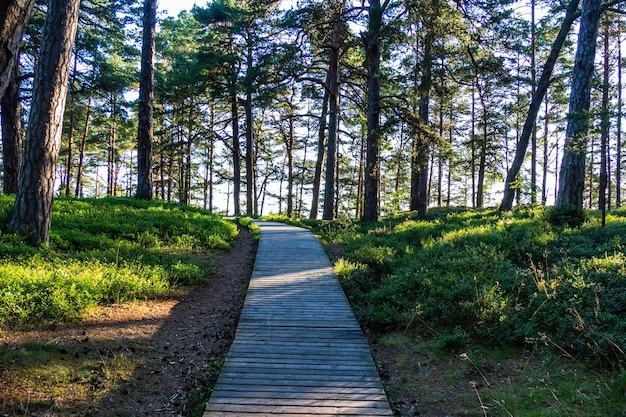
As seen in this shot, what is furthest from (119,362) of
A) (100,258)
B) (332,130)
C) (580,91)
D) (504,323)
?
(332,130)

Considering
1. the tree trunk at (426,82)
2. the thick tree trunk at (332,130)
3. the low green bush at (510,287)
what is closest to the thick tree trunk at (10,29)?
the low green bush at (510,287)

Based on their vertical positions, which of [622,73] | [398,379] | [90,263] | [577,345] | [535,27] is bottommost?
[398,379]

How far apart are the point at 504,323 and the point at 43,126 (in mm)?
8792

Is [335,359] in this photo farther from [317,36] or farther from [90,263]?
[317,36]

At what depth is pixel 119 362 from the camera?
4156 millimetres

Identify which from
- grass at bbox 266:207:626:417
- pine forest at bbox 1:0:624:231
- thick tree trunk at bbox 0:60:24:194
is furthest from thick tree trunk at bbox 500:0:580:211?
thick tree trunk at bbox 0:60:24:194

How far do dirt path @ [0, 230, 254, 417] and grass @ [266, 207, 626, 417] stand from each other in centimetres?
244

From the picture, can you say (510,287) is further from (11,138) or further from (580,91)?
(11,138)

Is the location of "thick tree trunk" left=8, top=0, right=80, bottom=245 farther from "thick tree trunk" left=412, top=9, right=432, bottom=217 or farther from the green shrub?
the green shrub

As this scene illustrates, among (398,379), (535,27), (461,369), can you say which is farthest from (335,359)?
(535,27)

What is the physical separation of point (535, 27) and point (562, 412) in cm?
2278

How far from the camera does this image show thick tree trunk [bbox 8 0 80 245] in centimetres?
674

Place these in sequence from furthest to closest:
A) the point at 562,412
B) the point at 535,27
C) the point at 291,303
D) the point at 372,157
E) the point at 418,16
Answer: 1. the point at 535,27
2. the point at 372,157
3. the point at 418,16
4. the point at 291,303
5. the point at 562,412

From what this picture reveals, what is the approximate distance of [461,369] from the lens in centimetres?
442
